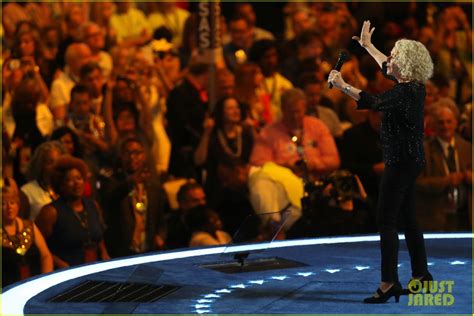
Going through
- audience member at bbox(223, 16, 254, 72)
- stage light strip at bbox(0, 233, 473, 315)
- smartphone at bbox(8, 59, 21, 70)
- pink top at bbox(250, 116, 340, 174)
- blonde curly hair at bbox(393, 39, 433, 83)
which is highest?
audience member at bbox(223, 16, 254, 72)

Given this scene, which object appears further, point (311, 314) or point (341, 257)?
point (341, 257)

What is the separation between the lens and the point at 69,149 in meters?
→ 9.50

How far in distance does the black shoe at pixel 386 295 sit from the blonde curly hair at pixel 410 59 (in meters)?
1.04

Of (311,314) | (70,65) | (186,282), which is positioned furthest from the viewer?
(70,65)

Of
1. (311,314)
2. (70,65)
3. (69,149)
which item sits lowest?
(311,314)

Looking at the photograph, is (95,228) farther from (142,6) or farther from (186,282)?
(142,6)

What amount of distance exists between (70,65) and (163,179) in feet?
4.92

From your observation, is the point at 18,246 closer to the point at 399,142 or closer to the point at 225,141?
the point at 225,141

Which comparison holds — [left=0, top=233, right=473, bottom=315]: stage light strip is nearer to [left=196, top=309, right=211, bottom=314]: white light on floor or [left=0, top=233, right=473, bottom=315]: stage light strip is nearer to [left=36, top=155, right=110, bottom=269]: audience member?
[left=196, top=309, right=211, bottom=314]: white light on floor

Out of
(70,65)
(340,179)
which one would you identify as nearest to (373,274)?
(340,179)

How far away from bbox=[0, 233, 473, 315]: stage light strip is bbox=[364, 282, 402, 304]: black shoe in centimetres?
140

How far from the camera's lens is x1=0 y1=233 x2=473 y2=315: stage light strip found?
638 centimetres

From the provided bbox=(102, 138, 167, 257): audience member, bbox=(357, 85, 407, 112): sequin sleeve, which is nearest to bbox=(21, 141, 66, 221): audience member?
bbox=(102, 138, 167, 257): audience member

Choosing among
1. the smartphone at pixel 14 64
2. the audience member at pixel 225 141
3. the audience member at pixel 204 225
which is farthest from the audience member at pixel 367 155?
the smartphone at pixel 14 64
